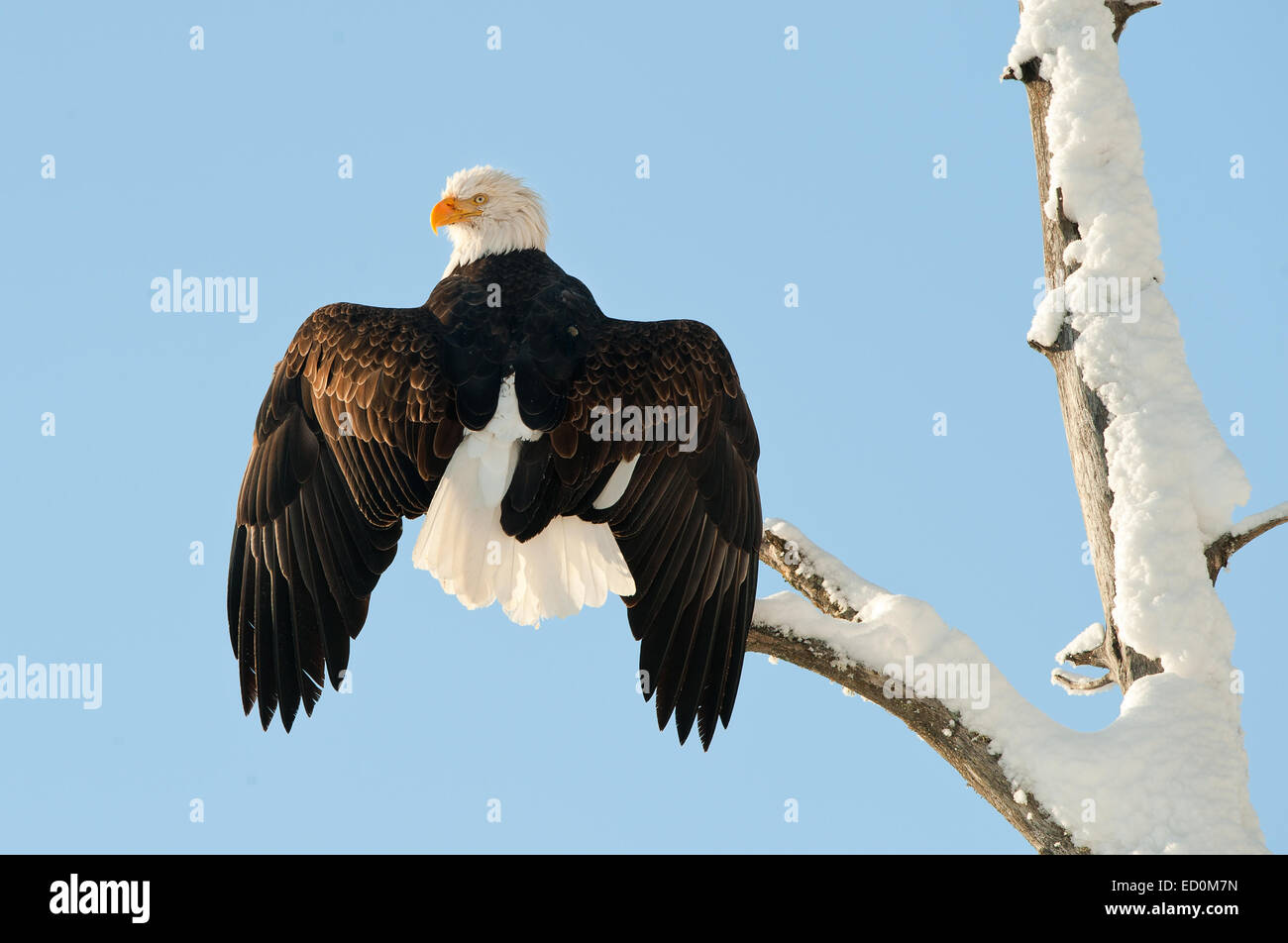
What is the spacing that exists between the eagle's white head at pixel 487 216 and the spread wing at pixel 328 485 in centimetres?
120

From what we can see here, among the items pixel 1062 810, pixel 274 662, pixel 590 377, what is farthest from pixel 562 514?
pixel 1062 810

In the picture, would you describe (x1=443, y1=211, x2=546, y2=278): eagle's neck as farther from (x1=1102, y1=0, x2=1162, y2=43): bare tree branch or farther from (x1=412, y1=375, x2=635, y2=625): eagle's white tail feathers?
(x1=1102, y1=0, x2=1162, y2=43): bare tree branch

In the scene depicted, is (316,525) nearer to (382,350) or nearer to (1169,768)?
(382,350)

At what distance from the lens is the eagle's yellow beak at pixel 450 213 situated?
6.84 meters

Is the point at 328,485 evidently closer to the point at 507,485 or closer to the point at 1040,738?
the point at 507,485

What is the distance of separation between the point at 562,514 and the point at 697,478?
24.0 inches

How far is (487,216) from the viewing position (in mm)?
6812

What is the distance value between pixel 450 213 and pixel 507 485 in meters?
2.32

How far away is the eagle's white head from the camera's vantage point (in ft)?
22.2

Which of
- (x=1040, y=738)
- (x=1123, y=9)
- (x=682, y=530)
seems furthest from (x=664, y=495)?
(x=1123, y=9)

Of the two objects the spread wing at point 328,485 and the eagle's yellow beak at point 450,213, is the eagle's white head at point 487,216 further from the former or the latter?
the spread wing at point 328,485

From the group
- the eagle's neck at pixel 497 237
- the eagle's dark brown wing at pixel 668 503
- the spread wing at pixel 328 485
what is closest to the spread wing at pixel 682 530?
the eagle's dark brown wing at pixel 668 503

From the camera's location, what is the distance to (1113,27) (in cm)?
634
